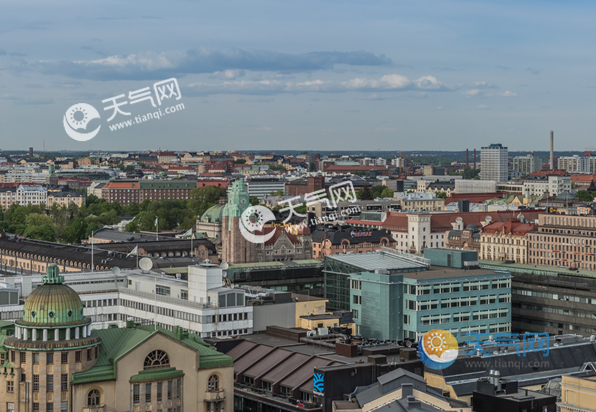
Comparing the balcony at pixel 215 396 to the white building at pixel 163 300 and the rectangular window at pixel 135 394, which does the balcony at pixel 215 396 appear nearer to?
the rectangular window at pixel 135 394

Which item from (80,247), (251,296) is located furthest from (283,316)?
(80,247)

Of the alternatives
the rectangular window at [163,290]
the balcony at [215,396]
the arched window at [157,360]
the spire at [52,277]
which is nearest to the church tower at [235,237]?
the rectangular window at [163,290]

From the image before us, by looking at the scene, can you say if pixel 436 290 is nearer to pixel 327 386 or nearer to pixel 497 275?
pixel 497 275

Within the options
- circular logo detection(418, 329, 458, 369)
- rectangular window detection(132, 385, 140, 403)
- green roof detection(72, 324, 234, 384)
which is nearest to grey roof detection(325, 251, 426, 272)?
circular logo detection(418, 329, 458, 369)

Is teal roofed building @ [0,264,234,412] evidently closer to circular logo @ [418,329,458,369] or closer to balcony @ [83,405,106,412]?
balcony @ [83,405,106,412]

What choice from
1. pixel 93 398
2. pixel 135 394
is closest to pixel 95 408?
pixel 93 398

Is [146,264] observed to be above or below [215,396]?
above

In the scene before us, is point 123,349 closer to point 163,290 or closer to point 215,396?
point 215,396

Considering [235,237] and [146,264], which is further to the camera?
[235,237]
